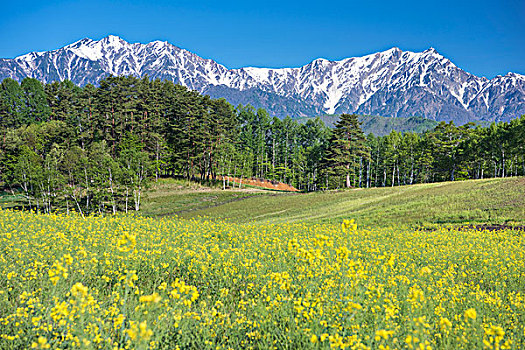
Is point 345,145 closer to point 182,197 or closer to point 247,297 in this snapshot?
point 182,197

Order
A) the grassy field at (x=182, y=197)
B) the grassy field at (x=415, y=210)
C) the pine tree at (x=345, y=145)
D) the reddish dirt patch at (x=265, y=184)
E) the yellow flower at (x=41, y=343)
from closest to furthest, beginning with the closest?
1. the yellow flower at (x=41, y=343)
2. the grassy field at (x=415, y=210)
3. the grassy field at (x=182, y=197)
4. the pine tree at (x=345, y=145)
5. the reddish dirt patch at (x=265, y=184)

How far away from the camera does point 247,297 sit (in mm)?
4855

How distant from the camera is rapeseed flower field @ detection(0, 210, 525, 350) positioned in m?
3.34

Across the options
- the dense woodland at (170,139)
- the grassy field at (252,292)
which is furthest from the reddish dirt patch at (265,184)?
the grassy field at (252,292)

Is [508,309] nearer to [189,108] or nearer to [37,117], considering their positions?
[189,108]

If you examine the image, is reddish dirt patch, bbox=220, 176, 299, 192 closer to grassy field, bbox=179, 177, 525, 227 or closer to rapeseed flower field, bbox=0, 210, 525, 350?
grassy field, bbox=179, 177, 525, 227

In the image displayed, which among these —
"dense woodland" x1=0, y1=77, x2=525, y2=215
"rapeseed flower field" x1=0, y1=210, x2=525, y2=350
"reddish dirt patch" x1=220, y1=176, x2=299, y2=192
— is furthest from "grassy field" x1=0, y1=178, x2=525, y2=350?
"reddish dirt patch" x1=220, y1=176, x2=299, y2=192

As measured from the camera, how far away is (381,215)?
906 inches

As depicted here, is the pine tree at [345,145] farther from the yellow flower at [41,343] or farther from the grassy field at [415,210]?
the yellow flower at [41,343]

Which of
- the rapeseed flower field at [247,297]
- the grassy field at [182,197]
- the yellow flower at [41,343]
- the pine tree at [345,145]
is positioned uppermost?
the pine tree at [345,145]

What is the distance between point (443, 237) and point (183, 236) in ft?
33.3

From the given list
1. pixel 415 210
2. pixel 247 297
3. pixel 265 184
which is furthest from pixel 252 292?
pixel 265 184

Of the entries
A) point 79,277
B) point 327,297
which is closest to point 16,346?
point 79,277

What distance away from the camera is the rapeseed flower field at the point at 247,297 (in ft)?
10.9
